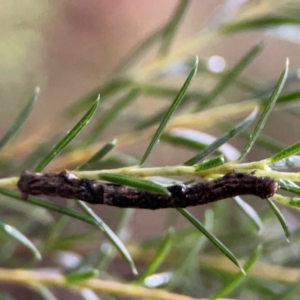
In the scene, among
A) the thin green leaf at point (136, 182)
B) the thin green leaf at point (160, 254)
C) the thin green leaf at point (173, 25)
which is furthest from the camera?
the thin green leaf at point (173, 25)

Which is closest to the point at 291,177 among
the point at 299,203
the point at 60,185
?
the point at 299,203

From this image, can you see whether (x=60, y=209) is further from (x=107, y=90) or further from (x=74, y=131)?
(x=107, y=90)

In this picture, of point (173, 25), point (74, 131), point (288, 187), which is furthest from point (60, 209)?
point (173, 25)

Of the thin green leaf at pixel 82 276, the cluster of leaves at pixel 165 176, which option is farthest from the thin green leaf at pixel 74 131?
the thin green leaf at pixel 82 276

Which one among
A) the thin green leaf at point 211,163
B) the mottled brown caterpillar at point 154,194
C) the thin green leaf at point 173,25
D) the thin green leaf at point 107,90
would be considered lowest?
the mottled brown caterpillar at point 154,194

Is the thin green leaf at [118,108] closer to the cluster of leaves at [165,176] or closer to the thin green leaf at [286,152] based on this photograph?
the cluster of leaves at [165,176]

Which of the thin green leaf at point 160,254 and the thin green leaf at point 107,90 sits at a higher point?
the thin green leaf at point 107,90

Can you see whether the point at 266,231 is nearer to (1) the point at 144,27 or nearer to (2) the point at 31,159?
(2) the point at 31,159
